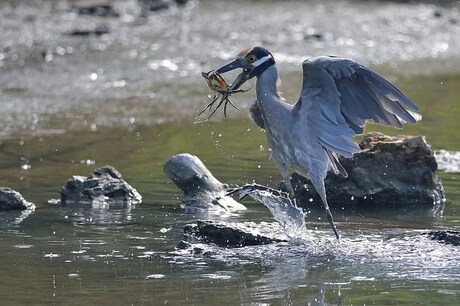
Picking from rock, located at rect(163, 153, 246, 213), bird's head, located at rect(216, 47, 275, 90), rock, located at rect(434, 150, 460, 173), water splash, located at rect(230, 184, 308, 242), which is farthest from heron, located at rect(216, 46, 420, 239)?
rock, located at rect(434, 150, 460, 173)

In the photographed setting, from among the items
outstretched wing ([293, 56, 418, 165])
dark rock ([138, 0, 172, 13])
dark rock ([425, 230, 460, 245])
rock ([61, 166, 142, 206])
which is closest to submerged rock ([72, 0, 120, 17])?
dark rock ([138, 0, 172, 13])

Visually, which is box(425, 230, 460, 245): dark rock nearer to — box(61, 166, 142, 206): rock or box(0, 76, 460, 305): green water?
box(0, 76, 460, 305): green water

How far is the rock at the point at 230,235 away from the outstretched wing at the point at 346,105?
814 millimetres

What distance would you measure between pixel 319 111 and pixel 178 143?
13.4ft

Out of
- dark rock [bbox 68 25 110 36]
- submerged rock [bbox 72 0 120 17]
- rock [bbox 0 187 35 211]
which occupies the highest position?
submerged rock [bbox 72 0 120 17]

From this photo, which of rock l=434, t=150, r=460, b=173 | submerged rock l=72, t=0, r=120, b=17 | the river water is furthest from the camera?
submerged rock l=72, t=0, r=120, b=17

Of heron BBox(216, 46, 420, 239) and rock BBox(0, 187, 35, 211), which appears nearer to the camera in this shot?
heron BBox(216, 46, 420, 239)

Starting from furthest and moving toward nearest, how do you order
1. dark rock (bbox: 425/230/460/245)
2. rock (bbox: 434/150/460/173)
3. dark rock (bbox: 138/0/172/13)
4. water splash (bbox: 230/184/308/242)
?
dark rock (bbox: 138/0/172/13) < rock (bbox: 434/150/460/173) < water splash (bbox: 230/184/308/242) < dark rock (bbox: 425/230/460/245)

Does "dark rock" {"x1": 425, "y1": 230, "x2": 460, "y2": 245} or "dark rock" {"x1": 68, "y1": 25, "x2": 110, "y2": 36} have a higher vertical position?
"dark rock" {"x1": 68, "y1": 25, "x2": 110, "y2": 36}

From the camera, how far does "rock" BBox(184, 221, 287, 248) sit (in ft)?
26.5

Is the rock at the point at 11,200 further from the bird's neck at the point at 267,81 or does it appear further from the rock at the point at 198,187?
the bird's neck at the point at 267,81

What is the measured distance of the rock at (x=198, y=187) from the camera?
959 centimetres

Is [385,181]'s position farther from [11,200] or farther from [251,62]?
[11,200]

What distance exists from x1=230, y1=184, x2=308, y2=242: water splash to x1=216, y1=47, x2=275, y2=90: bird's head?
0.78 metres
